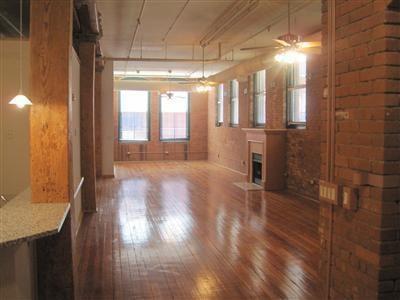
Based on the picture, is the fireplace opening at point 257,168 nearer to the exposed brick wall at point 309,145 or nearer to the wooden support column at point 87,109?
the exposed brick wall at point 309,145

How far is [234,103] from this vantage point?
1313 centimetres

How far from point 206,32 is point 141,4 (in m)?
2.23

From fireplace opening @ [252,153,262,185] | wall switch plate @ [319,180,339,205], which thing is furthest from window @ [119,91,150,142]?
wall switch plate @ [319,180,339,205]

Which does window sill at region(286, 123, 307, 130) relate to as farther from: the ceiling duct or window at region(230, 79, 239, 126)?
window at region(230, 79, 239, 126)

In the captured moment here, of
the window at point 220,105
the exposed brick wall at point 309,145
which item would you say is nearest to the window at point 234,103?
the window at point 220,105

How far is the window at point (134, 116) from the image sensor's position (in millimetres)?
15516

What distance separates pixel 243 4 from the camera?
626cm

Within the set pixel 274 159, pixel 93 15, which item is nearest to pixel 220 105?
pixel 274 159

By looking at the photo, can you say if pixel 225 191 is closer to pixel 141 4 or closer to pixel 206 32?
pixel 206 32

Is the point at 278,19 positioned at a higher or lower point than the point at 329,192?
higher

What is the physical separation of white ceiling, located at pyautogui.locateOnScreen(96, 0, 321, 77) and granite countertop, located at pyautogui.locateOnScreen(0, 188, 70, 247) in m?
3.95

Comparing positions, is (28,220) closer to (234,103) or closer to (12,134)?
(12,134)

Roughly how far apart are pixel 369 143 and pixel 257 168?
736 centimetres

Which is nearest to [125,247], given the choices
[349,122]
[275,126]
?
[349,122]
